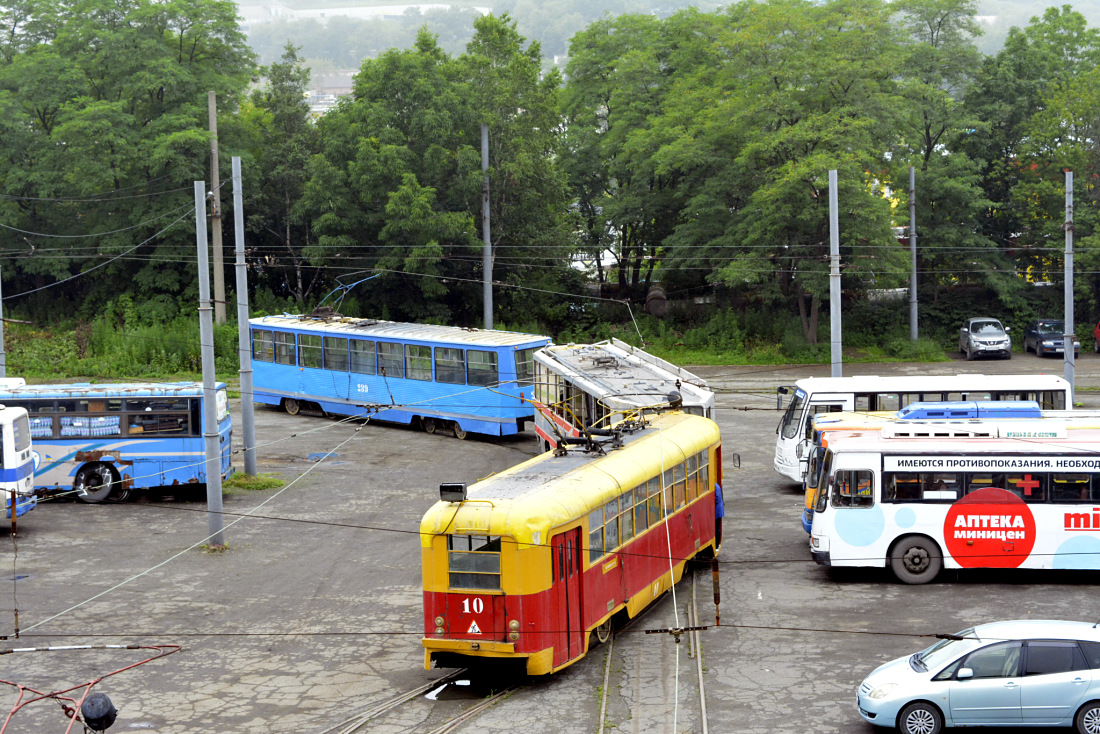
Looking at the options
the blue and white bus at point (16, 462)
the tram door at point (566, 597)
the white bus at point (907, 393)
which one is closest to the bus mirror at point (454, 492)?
the tram door at point (566, 597)

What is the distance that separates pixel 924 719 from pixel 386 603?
347 inches

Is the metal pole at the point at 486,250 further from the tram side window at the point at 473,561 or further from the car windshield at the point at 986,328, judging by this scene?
the tram side window at the point at 473,561

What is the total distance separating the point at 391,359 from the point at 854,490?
62.4 ft

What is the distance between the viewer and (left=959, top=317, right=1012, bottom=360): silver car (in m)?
47.5

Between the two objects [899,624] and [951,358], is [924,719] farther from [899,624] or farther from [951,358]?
[951,358]

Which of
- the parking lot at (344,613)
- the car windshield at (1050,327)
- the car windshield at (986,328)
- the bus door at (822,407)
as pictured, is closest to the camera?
the parking lot at (344,613)

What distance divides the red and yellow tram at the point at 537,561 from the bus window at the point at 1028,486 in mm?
6201

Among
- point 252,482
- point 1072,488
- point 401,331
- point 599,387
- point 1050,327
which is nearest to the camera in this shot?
point 1072,488

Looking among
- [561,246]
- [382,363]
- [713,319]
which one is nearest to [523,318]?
[561,246]

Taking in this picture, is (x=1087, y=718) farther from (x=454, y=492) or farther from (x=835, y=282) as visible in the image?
(x=835, y=282)

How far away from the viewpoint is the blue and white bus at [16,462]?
22797 mm

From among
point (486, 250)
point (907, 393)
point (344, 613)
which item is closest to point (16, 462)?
point (344, 613)

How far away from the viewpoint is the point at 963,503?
1869cm

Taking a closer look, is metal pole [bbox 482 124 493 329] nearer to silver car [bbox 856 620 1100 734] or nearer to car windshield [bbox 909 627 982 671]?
car windshield [bbox 909 627 982 671]
